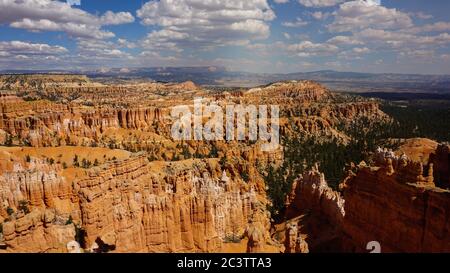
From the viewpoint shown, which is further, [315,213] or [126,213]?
[315,213]

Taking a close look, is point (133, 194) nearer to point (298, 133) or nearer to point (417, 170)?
point (417, 170)

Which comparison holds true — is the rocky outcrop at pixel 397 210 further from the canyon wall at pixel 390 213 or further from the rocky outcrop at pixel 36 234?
the rocky outcrop at pixel 36 234

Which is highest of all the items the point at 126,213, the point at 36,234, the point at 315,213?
the point at 36,234

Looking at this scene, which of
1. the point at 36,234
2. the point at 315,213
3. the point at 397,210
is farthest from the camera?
the point at 315,213

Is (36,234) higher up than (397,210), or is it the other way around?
(36,234)

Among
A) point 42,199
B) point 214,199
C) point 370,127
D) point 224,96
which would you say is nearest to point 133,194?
point 214,199

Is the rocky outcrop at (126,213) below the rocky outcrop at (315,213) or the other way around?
the other way around

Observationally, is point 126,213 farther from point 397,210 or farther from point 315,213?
point 315,213

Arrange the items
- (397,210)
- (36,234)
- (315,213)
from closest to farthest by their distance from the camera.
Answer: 1. (36,234)
2. (397,210)
3. (315,213)

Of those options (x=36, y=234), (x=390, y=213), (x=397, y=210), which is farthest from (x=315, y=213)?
(x=36, y=234)

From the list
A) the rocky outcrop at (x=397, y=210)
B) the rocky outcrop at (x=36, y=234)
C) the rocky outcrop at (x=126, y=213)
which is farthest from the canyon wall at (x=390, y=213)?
the rocky outcrop at (x=36, y=234)

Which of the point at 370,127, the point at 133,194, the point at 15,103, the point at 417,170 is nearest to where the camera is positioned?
the point at 417,170
